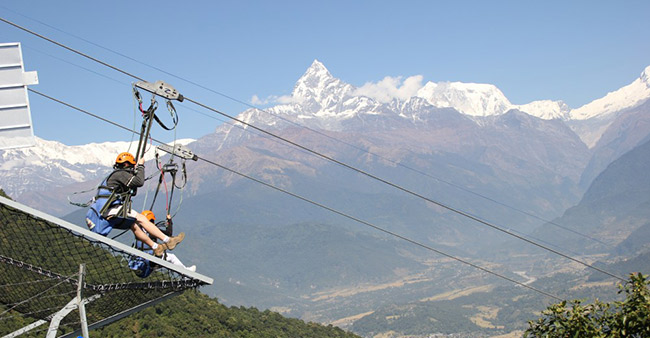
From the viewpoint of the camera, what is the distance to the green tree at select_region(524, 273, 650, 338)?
43.0 feet

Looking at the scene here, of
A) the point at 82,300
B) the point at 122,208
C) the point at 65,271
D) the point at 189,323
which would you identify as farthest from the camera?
the point at 189,323

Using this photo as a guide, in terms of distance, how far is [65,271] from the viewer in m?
12.9

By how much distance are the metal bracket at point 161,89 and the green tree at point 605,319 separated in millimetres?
8686

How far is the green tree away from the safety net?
7234mm

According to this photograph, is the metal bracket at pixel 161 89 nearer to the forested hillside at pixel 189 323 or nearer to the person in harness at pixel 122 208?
the person in harness at pixel 122 208

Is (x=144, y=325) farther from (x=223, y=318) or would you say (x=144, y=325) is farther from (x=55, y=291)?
(x=55, y=291)

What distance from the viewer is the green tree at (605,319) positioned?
516 inches

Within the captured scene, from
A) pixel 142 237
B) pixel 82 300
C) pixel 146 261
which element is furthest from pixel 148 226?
pixel 82 300

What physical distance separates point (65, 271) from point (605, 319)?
1086 cm

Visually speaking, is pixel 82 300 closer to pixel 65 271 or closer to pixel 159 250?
pixel 65 271

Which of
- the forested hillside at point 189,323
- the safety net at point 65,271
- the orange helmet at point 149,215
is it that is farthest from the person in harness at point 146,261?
the forested hillside at point 189,323

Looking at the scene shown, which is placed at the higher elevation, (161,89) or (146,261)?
(161,89)

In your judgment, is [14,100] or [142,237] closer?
[14,100]

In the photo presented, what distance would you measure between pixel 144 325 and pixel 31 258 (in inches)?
1779
